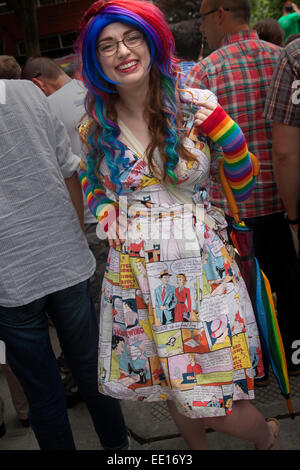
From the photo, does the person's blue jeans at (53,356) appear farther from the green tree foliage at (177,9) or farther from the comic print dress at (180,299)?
the green tree foliage at (177,9)

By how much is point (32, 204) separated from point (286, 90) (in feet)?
4.07

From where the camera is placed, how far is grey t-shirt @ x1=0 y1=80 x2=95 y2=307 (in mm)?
1952

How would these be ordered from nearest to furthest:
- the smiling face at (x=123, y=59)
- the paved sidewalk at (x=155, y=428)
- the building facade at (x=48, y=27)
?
the smiling face at (x=123, y=59)
the paved sidewalk at (x=155, y=428)
the building facade at (x=48, y=27)

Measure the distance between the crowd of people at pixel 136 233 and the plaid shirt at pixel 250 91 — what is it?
0.39 meters

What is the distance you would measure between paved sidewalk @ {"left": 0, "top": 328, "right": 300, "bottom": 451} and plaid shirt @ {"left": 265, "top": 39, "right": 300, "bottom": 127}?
5.16ft

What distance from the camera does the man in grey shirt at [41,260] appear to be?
1.97 meters

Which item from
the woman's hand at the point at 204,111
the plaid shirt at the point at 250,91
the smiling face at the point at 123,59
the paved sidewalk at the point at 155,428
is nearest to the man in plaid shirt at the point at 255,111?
the plaid shirt at the point at 250,91

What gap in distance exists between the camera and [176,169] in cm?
185

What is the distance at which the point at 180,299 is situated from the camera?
6.04 feet

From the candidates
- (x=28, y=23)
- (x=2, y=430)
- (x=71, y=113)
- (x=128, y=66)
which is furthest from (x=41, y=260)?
(x=28, y=23)

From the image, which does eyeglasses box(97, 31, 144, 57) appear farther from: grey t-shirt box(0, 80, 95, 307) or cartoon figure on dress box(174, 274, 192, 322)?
cartoon figure on dress box(174, 274, 192, 322)

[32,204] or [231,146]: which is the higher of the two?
[231,146]

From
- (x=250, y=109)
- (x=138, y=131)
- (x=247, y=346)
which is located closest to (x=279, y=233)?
(x=250, y=109)

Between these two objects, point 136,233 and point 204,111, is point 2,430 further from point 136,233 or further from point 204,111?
point 204,111
